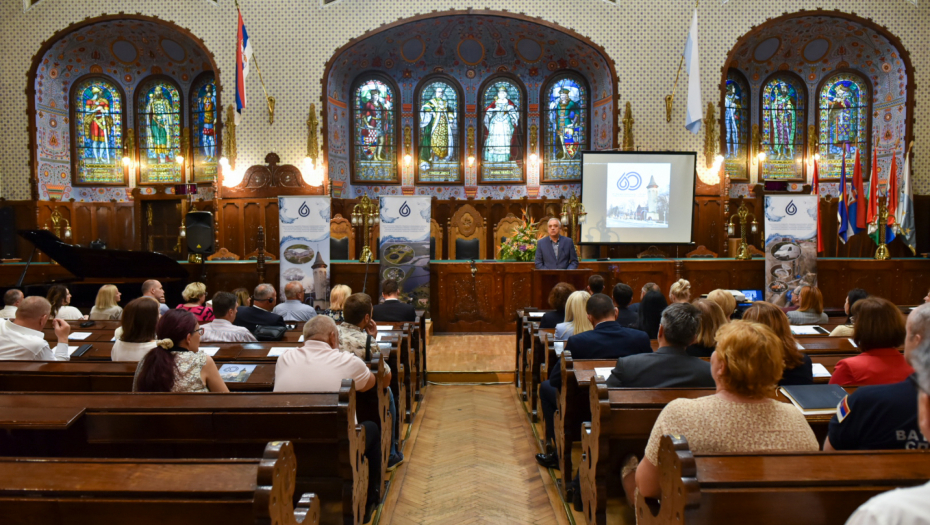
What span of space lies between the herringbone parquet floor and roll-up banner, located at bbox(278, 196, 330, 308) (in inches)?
140

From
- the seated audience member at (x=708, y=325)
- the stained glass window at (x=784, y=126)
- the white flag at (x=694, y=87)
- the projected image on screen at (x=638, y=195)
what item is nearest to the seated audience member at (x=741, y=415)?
the seated audience member at (x=708, y=325)

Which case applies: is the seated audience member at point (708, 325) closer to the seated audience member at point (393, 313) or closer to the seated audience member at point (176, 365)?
the seated audience member at point (176, 365)

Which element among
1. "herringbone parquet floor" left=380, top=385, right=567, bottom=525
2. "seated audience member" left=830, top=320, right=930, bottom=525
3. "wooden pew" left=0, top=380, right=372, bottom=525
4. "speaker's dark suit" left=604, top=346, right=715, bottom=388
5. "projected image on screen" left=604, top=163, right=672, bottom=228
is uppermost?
"projected image on screen" left=604, top=163, right=672, bottom=228

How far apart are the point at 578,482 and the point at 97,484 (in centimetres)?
234

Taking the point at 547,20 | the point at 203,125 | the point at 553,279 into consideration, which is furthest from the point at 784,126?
the point at 203,125

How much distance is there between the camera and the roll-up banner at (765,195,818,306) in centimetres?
843

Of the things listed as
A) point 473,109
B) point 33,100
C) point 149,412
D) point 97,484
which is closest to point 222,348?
point 149,412

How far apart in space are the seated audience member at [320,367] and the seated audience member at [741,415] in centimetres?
150

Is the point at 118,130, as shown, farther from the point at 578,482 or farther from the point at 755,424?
the point at 755,424

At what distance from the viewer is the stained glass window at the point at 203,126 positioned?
41.7 feet

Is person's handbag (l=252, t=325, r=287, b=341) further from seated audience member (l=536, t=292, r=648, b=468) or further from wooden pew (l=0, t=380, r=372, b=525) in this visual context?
seated audience member (l=536, t=292, r=648, b=468)

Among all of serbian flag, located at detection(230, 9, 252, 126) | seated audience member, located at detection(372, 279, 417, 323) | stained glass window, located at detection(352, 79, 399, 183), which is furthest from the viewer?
stained glass window, located at detection(352, 79, 399, 183)

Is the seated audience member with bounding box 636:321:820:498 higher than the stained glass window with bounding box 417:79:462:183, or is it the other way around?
the stained glass window with bounding box 417:79:462:183

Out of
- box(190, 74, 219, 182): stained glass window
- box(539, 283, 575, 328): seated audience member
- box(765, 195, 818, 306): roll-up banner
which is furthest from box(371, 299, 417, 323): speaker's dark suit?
box(190, 74, 219, 182): stained glass window
